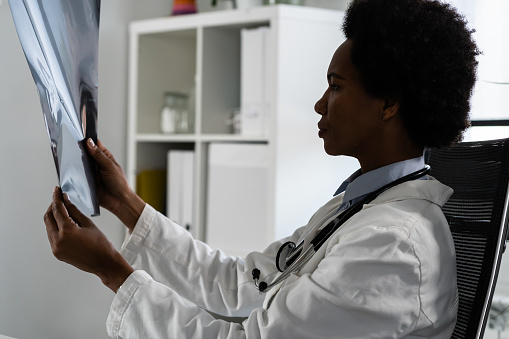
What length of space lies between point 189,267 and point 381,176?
496 millimetres

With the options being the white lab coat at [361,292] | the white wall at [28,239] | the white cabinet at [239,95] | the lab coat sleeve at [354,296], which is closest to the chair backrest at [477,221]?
the white lab coat at [361,292]

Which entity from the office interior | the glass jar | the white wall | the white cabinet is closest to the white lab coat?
the office interior

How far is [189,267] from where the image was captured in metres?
1.40

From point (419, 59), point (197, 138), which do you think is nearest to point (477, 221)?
point (419, 59)

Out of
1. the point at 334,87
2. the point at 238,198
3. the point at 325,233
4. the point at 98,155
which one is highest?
the point at 334,87

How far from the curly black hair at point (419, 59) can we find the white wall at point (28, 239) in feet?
4.33

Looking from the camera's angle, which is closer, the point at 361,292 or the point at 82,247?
the point at 361,292

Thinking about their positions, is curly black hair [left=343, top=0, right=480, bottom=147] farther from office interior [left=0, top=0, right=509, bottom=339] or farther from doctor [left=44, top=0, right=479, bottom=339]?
office interior [left=0, top=0, right=509, bottom=339]

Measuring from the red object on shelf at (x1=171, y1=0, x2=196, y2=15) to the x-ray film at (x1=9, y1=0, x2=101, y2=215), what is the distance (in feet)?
5.55

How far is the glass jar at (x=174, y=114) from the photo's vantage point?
286 cm

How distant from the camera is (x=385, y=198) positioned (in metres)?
1.04

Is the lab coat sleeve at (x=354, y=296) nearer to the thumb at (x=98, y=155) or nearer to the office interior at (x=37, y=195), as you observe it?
the thumb at (x=98, y=155)

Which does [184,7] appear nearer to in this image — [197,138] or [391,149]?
[197,138]

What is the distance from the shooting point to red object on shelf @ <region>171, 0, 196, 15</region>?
278cm
